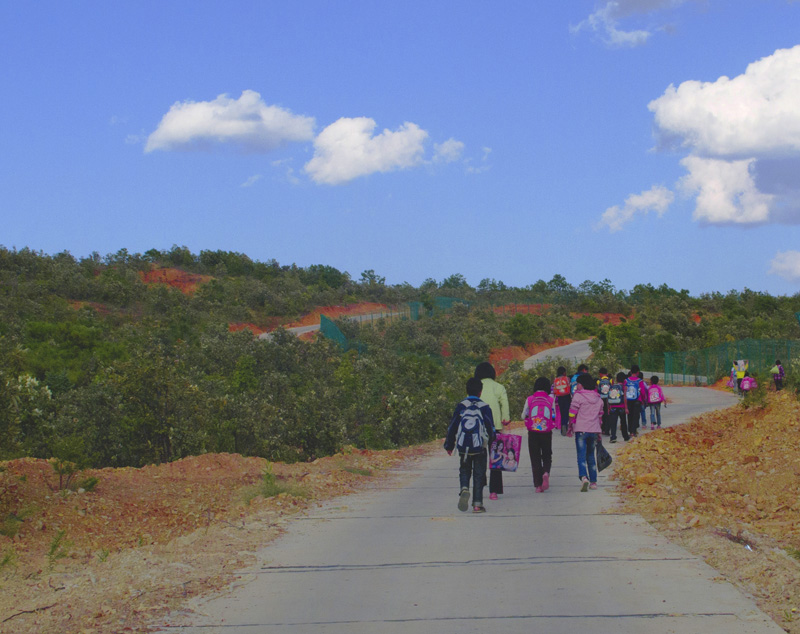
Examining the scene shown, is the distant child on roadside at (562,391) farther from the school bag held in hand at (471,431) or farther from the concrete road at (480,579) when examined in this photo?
the school bag held in hand at (471,431)

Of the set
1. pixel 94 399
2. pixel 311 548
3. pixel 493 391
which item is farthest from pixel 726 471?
pixel 94 399

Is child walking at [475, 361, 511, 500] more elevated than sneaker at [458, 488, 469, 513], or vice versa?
child walking at [475, 361, 511, 500]

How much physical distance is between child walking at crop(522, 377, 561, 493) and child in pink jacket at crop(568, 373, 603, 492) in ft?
1.05

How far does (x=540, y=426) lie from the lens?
35.8 ft

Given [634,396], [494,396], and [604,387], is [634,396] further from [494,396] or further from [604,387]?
[494,396]

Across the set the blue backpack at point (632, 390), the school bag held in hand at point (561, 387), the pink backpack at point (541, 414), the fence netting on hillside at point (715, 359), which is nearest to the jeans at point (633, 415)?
the blue backpack at point (632, 390)

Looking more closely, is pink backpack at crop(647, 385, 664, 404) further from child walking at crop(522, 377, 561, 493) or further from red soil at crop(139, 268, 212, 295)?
red soil at crop(139, 268, 212, 295)

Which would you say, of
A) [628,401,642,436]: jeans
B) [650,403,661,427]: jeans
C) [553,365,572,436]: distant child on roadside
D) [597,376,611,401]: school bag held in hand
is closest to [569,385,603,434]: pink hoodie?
[597,376,611,401]: school bag held in hand

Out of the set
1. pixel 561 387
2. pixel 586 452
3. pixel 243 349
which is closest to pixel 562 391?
pixel 561 387

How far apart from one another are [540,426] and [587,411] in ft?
2.38

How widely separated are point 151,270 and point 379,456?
61.5 metres

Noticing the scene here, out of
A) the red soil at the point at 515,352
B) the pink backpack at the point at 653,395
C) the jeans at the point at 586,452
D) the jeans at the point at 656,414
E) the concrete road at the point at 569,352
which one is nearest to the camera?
the jeans at the point at 586,452

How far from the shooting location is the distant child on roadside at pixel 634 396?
18.2m

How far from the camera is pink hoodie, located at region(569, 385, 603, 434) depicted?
1105cm
